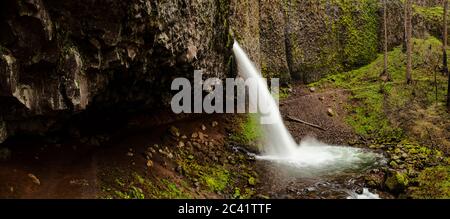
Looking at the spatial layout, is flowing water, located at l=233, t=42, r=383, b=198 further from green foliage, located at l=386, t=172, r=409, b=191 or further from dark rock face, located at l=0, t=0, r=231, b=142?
dark rock face, located at l=0, t=0, r=231, b=142

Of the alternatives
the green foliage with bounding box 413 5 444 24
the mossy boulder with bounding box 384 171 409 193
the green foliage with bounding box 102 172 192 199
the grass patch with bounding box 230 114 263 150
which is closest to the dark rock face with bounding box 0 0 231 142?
the green foliage with bounding box 102 172 192 199

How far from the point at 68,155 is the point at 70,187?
187 cm

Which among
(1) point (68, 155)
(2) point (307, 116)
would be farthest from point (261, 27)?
(1) point (68, 155)

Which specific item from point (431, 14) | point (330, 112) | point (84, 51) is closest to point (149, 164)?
point (84, 51)

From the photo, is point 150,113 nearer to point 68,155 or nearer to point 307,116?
point 68,155

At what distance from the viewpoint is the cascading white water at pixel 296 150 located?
51.0 feet

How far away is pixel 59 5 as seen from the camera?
8570mm

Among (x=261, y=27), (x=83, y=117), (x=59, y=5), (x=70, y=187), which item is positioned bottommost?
(x=70, y=187)

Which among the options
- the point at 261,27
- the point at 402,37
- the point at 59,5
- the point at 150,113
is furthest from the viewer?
the point at 402,37

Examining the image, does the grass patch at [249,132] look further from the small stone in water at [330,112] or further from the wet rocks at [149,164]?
the small stone in water at [330,112]

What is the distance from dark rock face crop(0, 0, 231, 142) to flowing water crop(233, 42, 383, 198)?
544 centimetres

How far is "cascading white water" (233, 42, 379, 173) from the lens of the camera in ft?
51.0

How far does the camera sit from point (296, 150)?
17.2 meters

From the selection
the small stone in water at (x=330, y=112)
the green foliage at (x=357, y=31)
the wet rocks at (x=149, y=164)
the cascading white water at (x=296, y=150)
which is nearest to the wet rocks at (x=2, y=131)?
the wet rocks at (x=149, y=164)
